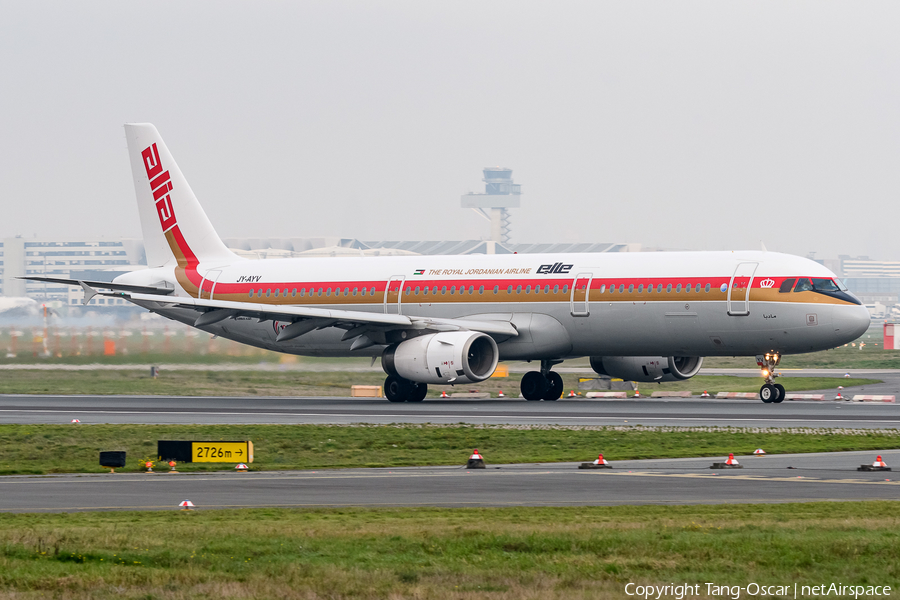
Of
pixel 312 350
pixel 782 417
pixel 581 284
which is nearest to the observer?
pixel 782 417

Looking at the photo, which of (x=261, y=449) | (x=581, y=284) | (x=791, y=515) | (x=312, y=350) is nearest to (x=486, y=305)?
(x=581, y=284)

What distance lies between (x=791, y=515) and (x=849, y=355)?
2916 inches

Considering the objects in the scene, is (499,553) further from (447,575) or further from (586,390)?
(586,390)

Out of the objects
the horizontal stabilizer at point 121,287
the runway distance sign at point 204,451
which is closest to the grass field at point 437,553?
the runway distance sign at point 204,451

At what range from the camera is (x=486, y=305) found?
4494cm

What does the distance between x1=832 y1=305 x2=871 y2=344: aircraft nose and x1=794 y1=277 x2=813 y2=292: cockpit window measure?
1.08 m

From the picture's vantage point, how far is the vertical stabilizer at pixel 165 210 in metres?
53.1

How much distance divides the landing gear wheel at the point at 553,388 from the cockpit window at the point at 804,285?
959 cm

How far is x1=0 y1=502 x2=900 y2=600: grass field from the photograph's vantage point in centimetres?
1136

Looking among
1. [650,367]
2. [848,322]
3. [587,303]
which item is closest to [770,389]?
[848,322]

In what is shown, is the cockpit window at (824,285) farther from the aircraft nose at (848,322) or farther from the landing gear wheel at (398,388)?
the landing gear wheel at (398,388)

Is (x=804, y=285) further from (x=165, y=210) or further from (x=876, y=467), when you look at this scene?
(x=165, y=210)

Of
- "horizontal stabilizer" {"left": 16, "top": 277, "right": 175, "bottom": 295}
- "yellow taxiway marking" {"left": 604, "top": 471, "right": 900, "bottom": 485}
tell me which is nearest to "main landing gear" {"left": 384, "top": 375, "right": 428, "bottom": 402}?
"horizontal stabilizer" {"left": 16, "top": 277, "right": 175, "bottom": 295}

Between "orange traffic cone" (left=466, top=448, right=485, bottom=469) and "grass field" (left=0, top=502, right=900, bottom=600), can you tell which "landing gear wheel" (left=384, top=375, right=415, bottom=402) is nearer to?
"orange traffic cone" (left=466, top=448, right=485, bottom=469)
